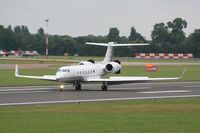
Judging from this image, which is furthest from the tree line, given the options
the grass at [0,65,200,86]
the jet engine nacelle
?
the jet engine nacelle

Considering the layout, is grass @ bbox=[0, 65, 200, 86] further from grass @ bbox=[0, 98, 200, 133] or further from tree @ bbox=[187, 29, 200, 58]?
tree @ bbox=[187, 29, 200, 58]

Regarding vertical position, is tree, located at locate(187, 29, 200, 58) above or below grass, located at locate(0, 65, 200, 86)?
above

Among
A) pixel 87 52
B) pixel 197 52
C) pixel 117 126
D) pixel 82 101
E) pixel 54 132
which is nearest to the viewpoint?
pixel 54 132

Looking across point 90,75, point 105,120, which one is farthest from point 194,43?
point 105,120

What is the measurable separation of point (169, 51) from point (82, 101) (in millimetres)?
132648

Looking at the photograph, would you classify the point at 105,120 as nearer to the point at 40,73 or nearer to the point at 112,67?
the point at 112,67

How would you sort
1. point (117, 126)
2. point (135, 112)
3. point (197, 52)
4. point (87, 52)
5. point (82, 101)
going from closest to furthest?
Answer: point (117, 126), point (135, 112), point (82, 101), point (197, 52), point (87, 52)

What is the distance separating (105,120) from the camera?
20.3 metres

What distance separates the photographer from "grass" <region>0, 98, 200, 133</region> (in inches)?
708

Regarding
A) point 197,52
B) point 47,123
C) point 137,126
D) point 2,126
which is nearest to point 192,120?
point 137,126

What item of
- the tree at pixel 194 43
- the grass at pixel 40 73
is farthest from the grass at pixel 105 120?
the tree at pixel 194 43

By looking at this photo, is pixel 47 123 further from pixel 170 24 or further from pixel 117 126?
pixel 170 24

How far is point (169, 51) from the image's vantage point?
162m

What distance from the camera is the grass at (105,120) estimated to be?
18.0m
